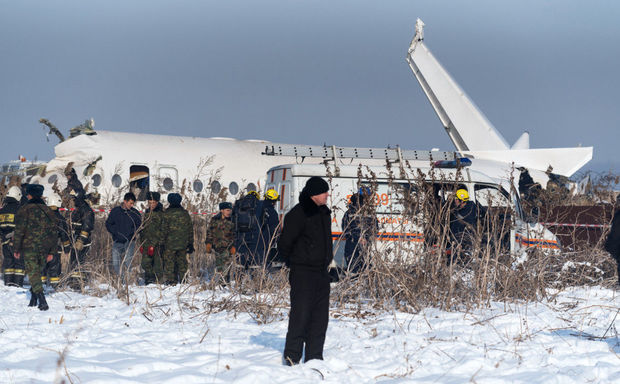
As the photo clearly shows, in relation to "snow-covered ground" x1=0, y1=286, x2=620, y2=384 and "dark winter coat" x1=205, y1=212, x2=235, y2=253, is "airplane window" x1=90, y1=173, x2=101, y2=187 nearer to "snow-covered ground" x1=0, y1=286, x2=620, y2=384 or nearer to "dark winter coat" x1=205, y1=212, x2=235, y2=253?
"dark winter coat" x1=205, y1=212, x2=235, y2=253

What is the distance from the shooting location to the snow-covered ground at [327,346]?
5391mm

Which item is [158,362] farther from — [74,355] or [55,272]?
[55,272]

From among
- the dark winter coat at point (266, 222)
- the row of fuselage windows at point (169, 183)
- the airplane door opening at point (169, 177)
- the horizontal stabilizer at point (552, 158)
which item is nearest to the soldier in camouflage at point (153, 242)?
the dark winter coat at point (266, 222)

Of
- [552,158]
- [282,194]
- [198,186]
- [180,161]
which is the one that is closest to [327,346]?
[282,194]

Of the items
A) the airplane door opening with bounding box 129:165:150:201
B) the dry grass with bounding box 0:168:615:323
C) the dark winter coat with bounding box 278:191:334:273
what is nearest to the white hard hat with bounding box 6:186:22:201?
the dry grass with bounding box 0:168:615:323

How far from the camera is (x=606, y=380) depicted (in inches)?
206

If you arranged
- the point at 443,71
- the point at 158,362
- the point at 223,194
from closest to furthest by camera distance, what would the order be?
1. the point at 158,362
2. the point at 223,194
3. the point at 443,71

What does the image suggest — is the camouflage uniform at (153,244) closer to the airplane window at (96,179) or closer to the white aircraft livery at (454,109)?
the airplane window at (96,179)

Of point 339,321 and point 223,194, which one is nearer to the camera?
point 339,321

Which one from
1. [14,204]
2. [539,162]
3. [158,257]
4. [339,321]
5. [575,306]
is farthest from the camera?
[539,162]

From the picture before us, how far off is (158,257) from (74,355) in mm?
5756

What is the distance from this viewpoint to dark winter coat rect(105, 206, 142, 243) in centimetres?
1183

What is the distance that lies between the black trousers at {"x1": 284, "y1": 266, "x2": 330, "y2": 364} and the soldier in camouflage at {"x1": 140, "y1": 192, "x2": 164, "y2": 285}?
6396 millimetres

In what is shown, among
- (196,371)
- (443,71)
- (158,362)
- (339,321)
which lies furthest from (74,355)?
(443,71)
